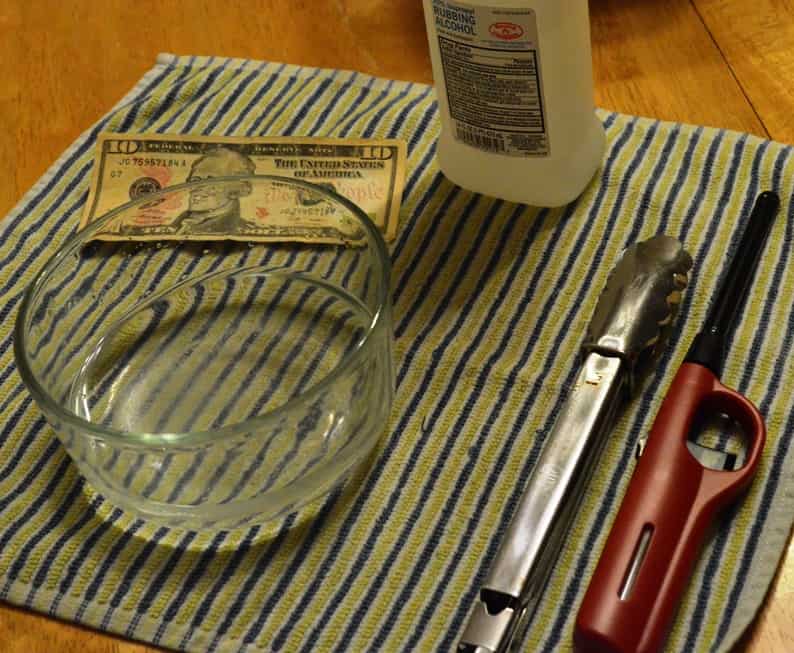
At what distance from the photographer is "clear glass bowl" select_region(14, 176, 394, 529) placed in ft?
1.52

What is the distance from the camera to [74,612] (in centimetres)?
Answer: 45

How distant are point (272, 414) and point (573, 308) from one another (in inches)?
6.9

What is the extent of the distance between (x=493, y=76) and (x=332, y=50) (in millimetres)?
206

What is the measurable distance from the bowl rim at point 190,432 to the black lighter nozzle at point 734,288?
0.14 meters

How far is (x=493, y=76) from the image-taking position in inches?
21.0

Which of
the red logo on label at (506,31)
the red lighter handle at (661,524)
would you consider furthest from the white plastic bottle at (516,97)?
the red lighter handle at (661,524)

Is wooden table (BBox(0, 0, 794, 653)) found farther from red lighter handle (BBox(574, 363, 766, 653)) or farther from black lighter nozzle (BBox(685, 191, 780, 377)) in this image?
red lighter handle (BBox(574, 363, 766, 653))

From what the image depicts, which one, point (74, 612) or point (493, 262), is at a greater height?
point (493, 262)

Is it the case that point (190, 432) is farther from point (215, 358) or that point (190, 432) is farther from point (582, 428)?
point (582, 428)

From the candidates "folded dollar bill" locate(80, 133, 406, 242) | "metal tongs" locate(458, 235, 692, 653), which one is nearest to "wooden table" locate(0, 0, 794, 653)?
"folded dollar bill" locate(80, 133, 406, 242)

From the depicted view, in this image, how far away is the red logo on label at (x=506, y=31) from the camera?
1.67 ft

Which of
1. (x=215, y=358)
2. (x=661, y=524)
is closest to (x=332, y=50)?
(x=215, y=358)

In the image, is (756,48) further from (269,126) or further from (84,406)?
(84,406)

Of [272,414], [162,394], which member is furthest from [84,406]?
[272,414]
